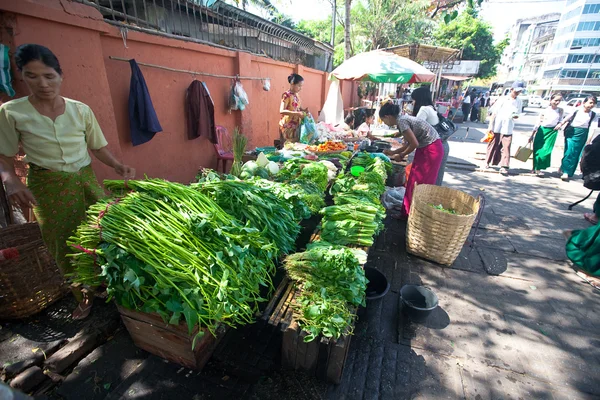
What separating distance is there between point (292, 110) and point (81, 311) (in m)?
4.73

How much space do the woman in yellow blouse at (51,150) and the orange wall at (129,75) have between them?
722 millimetres

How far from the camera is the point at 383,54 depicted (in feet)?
22.6

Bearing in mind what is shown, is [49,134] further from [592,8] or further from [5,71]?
[592,8]

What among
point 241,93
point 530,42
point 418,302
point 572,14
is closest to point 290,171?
point 418,302

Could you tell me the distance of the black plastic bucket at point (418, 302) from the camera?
2627 millimetres

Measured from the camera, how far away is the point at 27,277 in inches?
92.0

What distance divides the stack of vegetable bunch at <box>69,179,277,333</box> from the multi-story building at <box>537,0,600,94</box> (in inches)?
2650

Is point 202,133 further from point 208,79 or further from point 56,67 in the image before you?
point 56,67

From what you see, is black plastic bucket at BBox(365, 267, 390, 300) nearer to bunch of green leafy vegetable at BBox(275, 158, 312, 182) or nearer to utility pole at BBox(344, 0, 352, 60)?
bunch of green leafy vegetable at BBox(275, 158, 312, 182)

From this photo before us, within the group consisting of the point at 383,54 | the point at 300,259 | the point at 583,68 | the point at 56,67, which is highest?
the point at 583,68

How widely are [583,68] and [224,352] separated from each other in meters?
73.1

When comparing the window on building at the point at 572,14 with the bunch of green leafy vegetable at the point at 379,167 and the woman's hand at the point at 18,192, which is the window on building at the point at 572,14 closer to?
the bunch of green leafy vegetable at the point at 379,167

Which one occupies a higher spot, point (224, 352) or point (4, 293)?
point (4, 293)

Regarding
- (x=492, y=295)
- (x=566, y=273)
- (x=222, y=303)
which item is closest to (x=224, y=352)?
(x=222, y=303)
